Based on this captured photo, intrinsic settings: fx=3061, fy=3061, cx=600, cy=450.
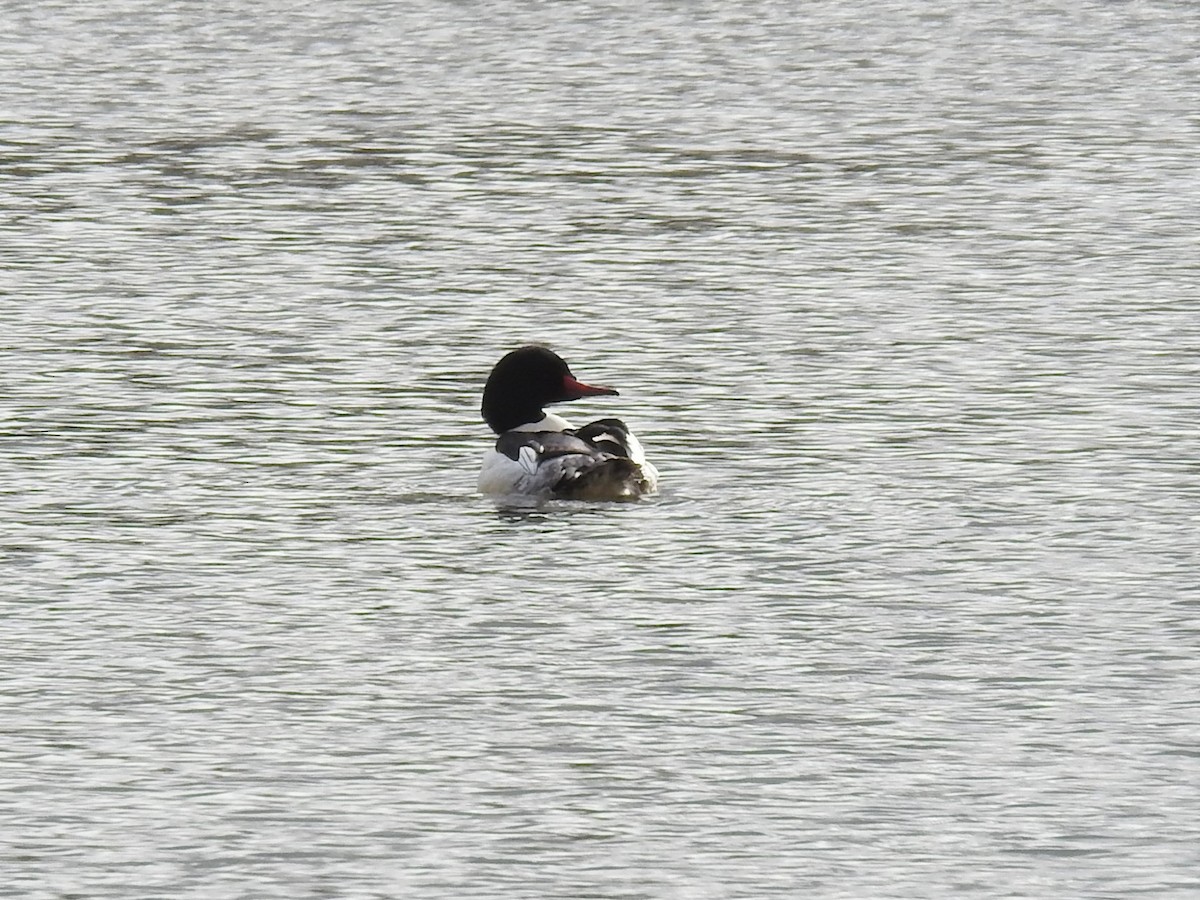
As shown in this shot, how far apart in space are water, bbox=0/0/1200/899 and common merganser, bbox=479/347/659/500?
0.57ft

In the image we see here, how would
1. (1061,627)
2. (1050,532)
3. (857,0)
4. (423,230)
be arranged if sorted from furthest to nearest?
(857,0), (423,230), (1050,532), (1061,627)


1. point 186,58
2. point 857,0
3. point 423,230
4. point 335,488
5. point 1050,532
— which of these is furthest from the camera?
point 857,0

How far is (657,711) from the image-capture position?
1076 centimetres

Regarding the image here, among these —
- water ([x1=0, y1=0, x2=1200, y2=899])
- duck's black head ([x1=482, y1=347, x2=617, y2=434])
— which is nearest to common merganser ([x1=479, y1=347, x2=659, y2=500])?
duck's black head ([x1=482, y1=347, x2=617, y2=434])

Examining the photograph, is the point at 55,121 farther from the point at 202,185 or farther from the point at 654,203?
the point at 654,203

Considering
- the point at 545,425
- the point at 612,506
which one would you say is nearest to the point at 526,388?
the point at 545,425

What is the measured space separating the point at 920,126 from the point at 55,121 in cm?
807

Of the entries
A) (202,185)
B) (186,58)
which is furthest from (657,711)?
(186,58)

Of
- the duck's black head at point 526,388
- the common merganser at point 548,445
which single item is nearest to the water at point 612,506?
the common merganser at point 548,445

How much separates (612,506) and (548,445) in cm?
61

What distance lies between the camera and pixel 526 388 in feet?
51.4

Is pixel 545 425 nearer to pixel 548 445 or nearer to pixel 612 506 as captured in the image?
pixel 548 445

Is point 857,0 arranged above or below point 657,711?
below

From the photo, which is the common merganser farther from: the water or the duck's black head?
the water
